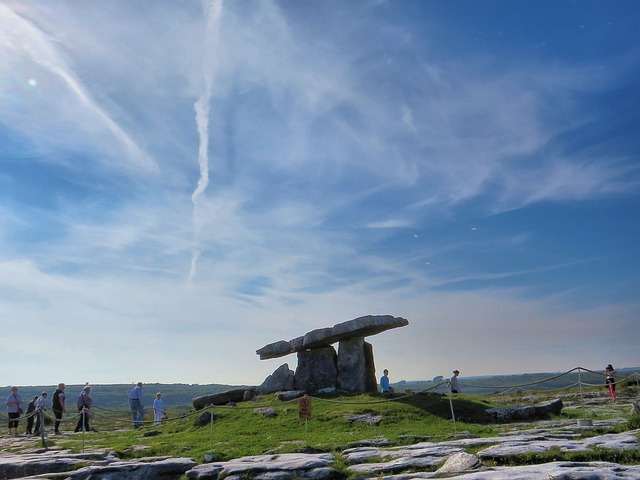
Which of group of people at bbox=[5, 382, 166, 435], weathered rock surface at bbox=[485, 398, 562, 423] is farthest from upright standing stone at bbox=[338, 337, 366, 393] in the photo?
group of people at bbox=[5, 382, 166, 435]

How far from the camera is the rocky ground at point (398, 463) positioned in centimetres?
988

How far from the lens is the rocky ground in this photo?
988 cm

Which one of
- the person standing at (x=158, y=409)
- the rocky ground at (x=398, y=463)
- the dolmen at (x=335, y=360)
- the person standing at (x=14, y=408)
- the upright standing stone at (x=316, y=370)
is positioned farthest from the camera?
the upright standing stone at (x=316, y=370)

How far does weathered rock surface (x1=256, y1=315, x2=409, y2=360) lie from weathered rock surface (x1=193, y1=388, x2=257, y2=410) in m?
3.21

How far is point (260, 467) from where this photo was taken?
1262 cm

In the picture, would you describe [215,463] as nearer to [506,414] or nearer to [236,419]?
[236,419]

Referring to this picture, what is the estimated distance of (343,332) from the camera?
2919 cm

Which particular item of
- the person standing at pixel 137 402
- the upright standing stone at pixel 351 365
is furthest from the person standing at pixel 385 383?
the person standing at pixel 137 402

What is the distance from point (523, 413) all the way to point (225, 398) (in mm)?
16017

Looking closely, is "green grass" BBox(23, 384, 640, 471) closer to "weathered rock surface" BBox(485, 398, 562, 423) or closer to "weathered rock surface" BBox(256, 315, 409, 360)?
"weathered rock surface" BBox(485, 398, 562, 423)

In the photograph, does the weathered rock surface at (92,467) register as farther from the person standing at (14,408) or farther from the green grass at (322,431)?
the person standing at (14,408)

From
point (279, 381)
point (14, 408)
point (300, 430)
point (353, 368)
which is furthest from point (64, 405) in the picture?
point (353, 368)

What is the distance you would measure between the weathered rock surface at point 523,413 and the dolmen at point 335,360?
8650 millimetres

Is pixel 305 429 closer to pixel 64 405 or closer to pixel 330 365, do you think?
pixel 330 365
